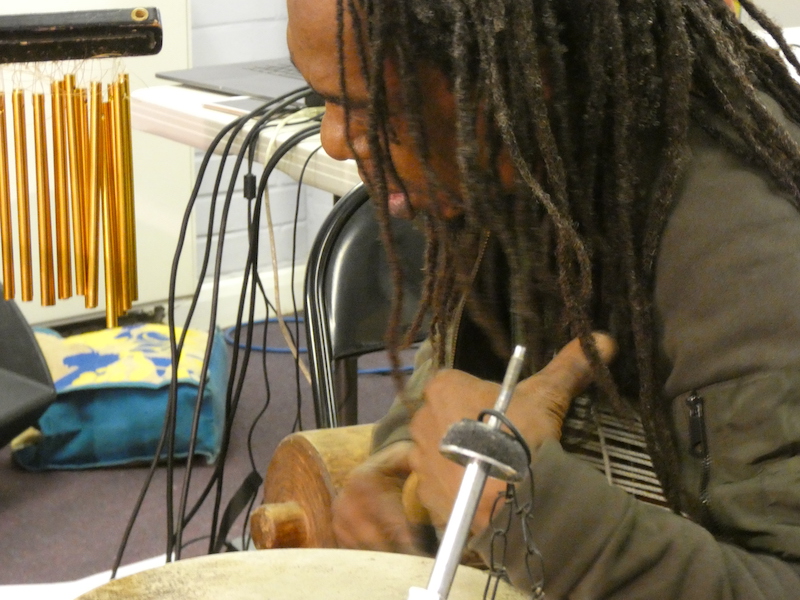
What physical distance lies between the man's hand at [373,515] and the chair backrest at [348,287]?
1.17ft

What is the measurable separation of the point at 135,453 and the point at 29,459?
0.22 metres

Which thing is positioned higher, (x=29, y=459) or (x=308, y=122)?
(x=308, y=122)

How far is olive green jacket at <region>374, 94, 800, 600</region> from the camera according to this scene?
0.56 m

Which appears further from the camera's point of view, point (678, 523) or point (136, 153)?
point (136, 153)

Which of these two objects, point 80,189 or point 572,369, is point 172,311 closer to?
point 80,189

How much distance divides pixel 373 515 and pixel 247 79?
3.24 feet

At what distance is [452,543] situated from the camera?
40 cm

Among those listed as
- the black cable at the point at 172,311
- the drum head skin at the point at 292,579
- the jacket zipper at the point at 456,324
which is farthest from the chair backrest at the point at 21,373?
the drum head skin at the point at 292,579

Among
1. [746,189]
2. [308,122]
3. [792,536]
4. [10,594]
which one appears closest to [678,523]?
[792,536]

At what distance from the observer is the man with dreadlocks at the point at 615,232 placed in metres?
0.56

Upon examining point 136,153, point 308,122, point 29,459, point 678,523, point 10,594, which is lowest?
point 29,459

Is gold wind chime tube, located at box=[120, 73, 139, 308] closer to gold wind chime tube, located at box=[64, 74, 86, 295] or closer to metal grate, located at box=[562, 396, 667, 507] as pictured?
gold wind chime tube, located at box=[64, 74, 86, 295]

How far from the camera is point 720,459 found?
589mm

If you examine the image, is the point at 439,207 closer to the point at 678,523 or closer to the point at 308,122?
the point at 678,523
